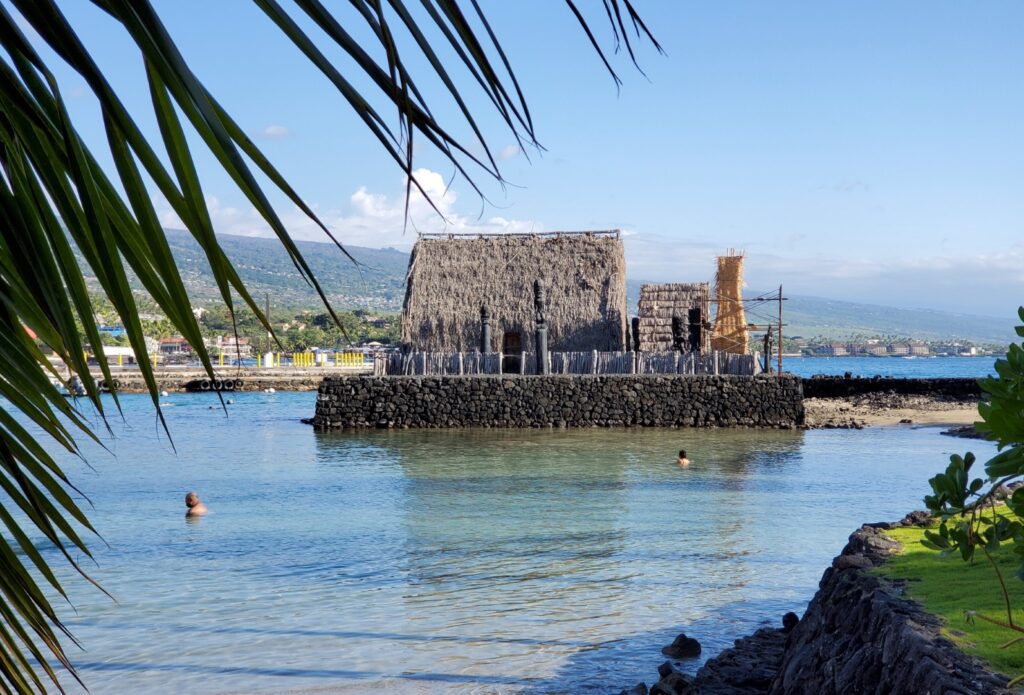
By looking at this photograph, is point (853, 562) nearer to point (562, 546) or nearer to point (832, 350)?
point (562, 546)

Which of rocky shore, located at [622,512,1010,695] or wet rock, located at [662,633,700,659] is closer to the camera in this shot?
rocky shore, located at [622,512,1010,695]

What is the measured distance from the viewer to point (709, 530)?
35.2 feet

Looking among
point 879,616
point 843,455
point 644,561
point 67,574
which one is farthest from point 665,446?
point 879,616

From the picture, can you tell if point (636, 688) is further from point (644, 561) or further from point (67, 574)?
point (67, 574)

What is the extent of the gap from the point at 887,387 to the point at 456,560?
84.8ft

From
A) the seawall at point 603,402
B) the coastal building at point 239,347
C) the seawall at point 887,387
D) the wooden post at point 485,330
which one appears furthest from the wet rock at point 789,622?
the seawall at point 887,387

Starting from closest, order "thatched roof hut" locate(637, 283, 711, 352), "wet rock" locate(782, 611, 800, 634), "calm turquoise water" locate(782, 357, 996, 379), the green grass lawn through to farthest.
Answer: the green grass lawn, "wet rock" locate(782, 611, 800, 634), "thatched roof hut" locate(637, 283, 711, 352), "calm turquoise water" locate(782, 357, 996, 379)

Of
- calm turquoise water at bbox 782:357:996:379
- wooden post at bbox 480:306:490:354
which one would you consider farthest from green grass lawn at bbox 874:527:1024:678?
calm turquoise water at bbox 782:357:996:379

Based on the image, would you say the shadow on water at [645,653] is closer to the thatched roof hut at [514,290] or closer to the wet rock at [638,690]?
the wet rock at [638,690]

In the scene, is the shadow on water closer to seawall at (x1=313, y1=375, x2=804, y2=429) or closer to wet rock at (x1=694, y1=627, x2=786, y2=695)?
wet rock at (x1=694, y1=627, x2=786, y2=695)

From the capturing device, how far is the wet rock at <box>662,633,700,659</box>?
6309 millimetres

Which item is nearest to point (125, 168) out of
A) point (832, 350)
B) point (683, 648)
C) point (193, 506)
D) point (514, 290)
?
point (683, 648)

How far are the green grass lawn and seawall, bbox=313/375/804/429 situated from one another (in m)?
17.9

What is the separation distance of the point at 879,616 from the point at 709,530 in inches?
272
